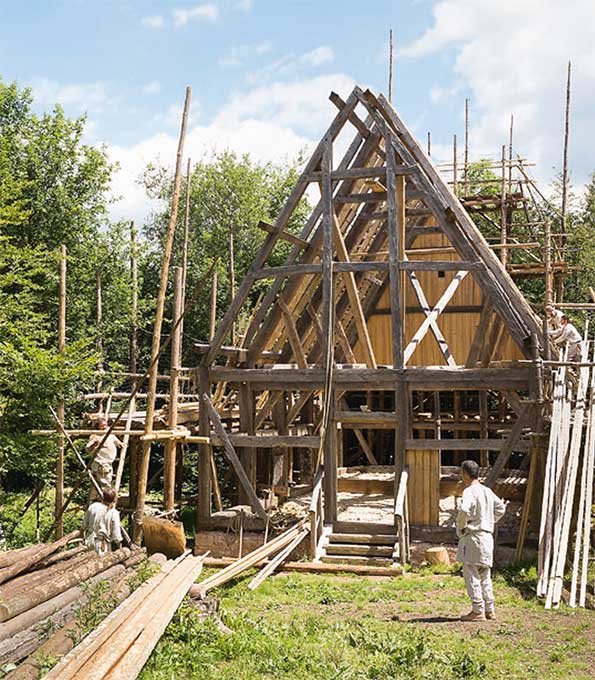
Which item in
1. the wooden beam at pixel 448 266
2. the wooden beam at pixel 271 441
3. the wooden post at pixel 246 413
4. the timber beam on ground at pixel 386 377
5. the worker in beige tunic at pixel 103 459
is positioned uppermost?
the wooden beam at pixel 448 266

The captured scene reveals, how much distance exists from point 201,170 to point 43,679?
44.0m

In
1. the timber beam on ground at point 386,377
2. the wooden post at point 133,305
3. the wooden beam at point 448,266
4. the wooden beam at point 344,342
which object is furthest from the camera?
the wooden post at point 133,305

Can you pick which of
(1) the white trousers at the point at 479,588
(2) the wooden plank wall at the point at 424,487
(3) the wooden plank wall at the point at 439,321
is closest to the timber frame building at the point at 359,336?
(2) the wooden plank wall at the point at 424,487

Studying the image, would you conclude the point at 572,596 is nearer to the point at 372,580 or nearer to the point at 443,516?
the point at 372,580

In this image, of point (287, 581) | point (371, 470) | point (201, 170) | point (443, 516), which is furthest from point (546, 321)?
point (201, 170)

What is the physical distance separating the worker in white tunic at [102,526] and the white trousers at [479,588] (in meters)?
5.09

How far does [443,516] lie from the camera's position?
55.9 feet

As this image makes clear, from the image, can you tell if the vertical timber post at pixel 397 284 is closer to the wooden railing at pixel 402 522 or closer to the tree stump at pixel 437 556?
the wooden railing at pixel 402 522

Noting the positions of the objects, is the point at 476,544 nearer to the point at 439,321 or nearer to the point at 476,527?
the point at 476,527

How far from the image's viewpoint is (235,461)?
1652cm

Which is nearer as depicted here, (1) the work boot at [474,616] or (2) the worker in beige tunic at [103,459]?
(1) the work boot at [474,616]

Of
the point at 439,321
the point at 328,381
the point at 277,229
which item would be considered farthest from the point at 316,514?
the point at 439,321

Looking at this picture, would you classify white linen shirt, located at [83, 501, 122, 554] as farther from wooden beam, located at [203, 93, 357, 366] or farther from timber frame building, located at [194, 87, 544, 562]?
wooden beam, located at [203, 93, 357, 366]

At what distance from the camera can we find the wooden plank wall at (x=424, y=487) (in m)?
15.5
